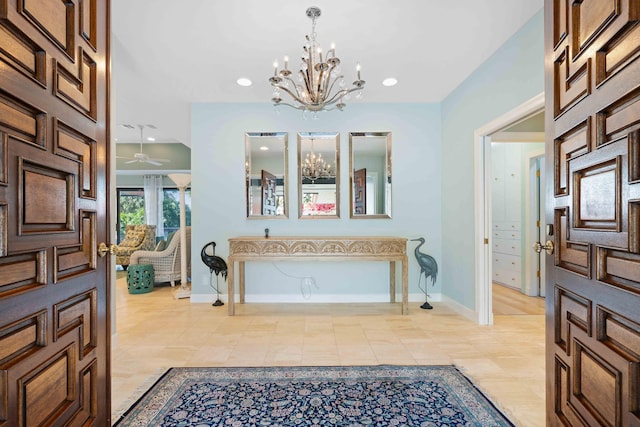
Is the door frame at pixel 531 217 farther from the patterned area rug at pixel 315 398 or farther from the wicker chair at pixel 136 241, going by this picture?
the wicker chair at pixel 136 241

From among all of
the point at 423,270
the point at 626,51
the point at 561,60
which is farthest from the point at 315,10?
the point at 423,270

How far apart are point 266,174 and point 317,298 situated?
177cm

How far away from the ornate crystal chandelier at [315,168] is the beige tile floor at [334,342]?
1.67 metres

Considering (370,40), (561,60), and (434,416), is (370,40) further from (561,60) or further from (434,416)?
(434,416)

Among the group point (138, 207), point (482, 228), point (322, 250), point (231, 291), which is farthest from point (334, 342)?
point (138, 207)

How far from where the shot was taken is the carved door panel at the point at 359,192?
4230 mm

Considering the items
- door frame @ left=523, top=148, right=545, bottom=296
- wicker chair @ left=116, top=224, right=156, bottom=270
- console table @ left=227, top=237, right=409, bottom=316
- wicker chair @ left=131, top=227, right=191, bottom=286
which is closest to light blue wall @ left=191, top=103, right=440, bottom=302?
console table @ left=227, top=237, right=409, bottom=316

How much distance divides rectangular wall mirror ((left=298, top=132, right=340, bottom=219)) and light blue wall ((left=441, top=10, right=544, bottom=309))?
142cm

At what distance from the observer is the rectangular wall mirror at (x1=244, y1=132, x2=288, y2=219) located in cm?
422

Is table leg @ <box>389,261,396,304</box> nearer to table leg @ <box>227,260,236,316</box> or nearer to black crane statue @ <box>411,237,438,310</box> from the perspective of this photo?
black crane statue @ <box>411,237,438,310</box>

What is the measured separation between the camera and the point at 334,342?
2869 mm

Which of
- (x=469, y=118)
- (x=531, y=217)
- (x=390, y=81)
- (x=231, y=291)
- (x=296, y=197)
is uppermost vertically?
(x=390, y=81)

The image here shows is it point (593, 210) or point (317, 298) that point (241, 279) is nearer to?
point (317, 298)

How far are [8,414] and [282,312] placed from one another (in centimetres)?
307
